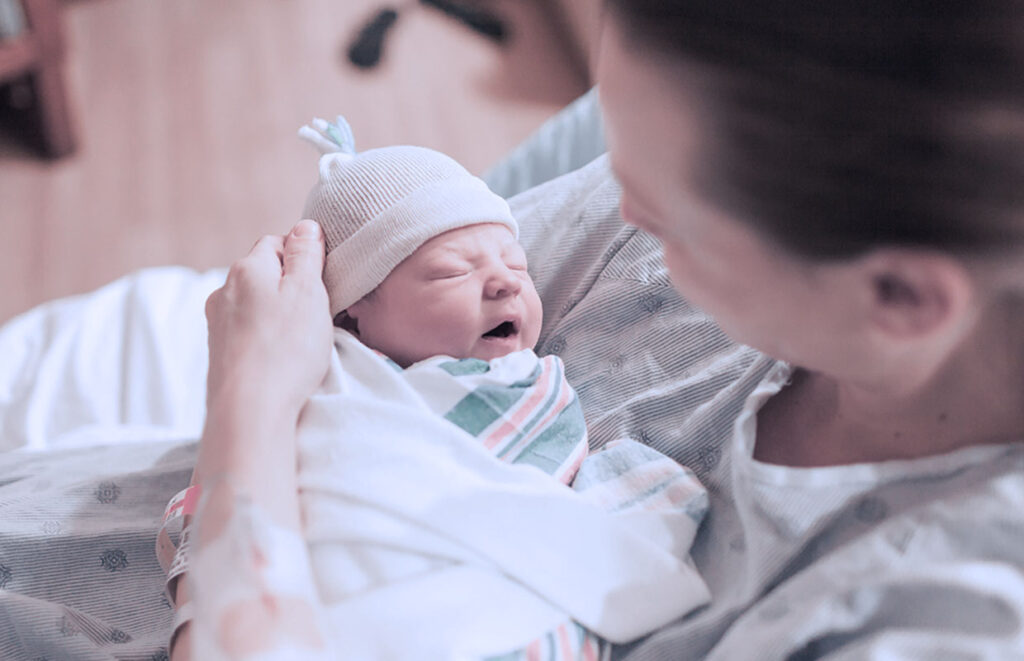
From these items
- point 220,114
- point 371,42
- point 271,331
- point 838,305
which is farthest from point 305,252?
point 371,42

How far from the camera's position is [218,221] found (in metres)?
2.28

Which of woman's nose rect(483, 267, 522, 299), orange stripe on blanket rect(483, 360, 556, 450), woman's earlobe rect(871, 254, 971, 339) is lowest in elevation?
orange stripe on blanket rect(483, 360, 556, 450)

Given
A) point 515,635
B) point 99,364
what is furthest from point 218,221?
point 515,635

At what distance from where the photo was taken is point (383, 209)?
35.4 inches

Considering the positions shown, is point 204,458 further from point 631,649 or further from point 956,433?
point 956,433

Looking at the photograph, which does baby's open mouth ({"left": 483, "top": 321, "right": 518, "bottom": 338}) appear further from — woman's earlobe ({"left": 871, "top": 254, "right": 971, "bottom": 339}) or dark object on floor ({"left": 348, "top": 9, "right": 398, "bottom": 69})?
dark object on floor ({"left": 348, "top": 9, "right": 398, "bottom": 69})

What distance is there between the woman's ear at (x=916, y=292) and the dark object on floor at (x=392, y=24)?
2461 millimetres

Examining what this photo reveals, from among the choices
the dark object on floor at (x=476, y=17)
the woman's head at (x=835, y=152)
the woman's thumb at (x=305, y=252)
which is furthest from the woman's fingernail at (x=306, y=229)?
the dark object on floor at (x=476, y=17)

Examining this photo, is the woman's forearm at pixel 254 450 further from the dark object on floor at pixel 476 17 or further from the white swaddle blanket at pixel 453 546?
the dark object on floor at pixel 476 17

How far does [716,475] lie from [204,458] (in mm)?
438

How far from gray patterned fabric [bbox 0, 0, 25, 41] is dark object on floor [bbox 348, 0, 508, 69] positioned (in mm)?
941

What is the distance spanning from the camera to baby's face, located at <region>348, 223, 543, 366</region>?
2.87 ft

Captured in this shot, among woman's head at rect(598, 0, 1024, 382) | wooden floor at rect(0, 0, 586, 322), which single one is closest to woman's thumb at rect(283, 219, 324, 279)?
woman's head at rect(598, 0, 1024, 382)

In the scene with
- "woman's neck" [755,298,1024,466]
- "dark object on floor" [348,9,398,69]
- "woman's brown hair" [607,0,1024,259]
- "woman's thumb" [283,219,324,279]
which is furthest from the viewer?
"dark object on floor" [348,9,398,69]
